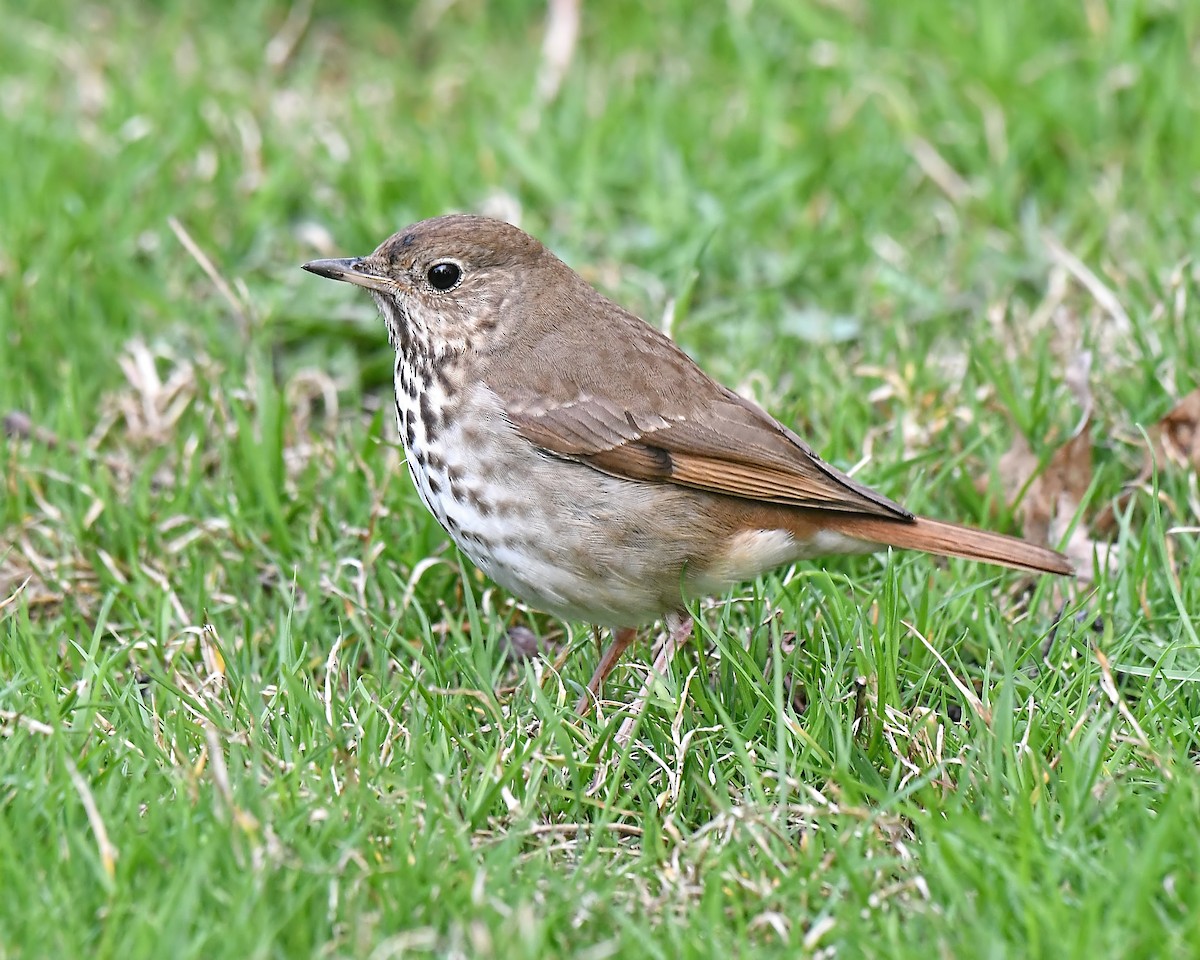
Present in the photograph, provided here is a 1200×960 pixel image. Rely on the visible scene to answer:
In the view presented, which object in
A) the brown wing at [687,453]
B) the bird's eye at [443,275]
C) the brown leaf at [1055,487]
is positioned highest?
the bird's eye at [443,275]

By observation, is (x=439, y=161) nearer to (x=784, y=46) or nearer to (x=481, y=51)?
(x=481, y=51)

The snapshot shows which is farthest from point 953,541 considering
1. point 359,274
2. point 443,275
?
point 359,274

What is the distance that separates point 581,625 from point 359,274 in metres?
1.13

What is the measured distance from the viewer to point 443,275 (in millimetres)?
4598

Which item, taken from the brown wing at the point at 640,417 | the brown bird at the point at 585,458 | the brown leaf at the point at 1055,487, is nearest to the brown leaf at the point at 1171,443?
the brown leaf at the point at 1055,487

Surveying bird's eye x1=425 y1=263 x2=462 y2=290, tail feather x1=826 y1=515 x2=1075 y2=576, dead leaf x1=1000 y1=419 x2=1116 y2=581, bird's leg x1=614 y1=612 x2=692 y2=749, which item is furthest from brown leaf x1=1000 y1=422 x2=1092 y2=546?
bird's eye x1=425 y1=263 x2=462 y2=290

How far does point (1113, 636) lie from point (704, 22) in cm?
440

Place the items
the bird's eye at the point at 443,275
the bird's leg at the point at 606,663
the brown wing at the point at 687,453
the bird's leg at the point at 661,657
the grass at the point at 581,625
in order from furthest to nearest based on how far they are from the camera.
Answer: the bird's eye at the point at 443,275, the brown wing at the point at 687,453, the bird's leg at the point at 606,663, the bird's leg at the point at 661,657, the grass at the point at 581,625

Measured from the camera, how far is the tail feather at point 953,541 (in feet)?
14.2

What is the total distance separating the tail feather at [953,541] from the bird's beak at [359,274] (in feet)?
4.34

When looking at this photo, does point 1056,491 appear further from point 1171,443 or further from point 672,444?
point 672,444

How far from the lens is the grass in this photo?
3318mm

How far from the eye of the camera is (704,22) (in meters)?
7.91

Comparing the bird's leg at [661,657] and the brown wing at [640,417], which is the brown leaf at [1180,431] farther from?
the bird's leg at [661,657]
